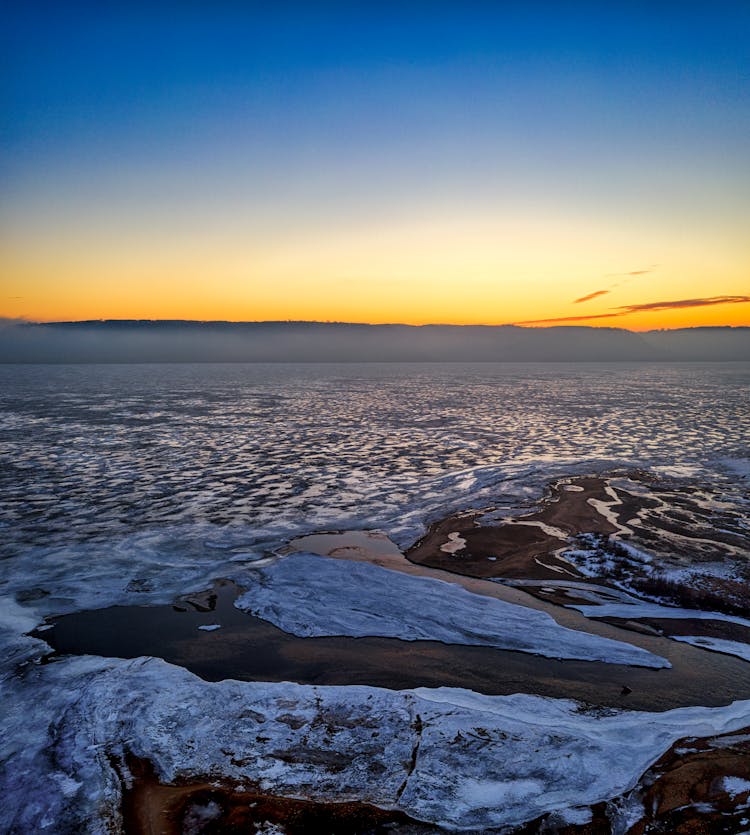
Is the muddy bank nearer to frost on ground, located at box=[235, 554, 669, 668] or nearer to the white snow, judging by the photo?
the white snow

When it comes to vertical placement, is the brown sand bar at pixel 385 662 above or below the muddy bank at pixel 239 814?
below

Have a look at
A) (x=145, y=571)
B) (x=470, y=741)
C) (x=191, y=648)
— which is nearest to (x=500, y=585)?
(x=470, y=741)

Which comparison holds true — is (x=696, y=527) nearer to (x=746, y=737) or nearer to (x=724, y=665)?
(x=724, y=665)

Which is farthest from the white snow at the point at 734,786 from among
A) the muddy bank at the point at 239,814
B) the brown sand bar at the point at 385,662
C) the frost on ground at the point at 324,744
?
the muddy bank at the point at 239,814

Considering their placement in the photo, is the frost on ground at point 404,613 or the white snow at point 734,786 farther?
the frost on ground at point 404,613

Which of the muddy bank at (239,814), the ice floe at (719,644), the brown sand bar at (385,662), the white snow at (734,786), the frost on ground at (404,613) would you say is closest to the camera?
the muddy bank at (239,814)

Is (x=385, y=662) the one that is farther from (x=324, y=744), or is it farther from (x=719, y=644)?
(x=719, y=644)

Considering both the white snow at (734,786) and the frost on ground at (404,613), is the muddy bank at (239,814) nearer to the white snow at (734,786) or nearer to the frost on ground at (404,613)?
the white snow at (734,786)
